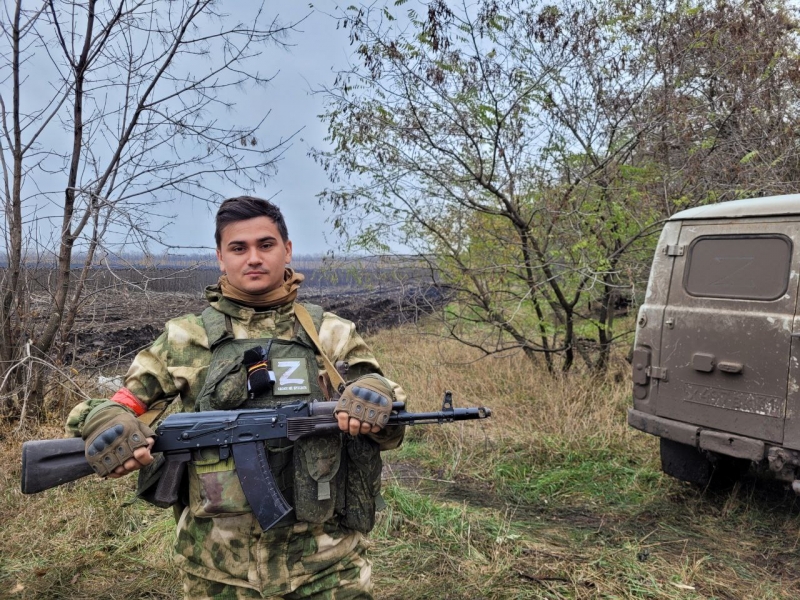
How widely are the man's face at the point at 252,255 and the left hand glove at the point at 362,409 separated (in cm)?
47

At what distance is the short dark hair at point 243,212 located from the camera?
6.48 ft

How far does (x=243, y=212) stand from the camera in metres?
1.97

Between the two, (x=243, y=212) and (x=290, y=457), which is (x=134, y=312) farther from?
(x=290, y=457)

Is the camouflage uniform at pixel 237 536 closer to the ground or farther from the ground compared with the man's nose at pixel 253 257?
closer to the ground

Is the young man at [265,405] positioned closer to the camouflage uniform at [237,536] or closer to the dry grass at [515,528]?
the camouflage uniform at [237,536]

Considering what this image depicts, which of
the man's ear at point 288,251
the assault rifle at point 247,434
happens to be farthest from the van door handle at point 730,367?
the man's ear at point 288,251

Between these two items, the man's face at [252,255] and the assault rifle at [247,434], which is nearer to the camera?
the assault rifle at [247,434]

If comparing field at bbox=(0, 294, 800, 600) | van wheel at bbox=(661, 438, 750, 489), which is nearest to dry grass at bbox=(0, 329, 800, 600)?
field at bbox=(0, 294, 800, 600)

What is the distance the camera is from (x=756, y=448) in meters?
3.65

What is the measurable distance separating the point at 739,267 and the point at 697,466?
54.9 inches

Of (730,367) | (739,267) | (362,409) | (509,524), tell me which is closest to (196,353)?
(362,409)

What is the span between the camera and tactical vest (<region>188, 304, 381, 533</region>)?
1.83 meters

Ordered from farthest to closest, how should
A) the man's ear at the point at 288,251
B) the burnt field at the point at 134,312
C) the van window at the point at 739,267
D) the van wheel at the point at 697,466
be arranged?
the burnt field at the point at 134,312 < the van wheel at the point at 697,466 < the van window at the point at 739,267 < the man's ear at the point at 288,251

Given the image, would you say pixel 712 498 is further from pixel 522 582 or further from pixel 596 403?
pixel 522 582
